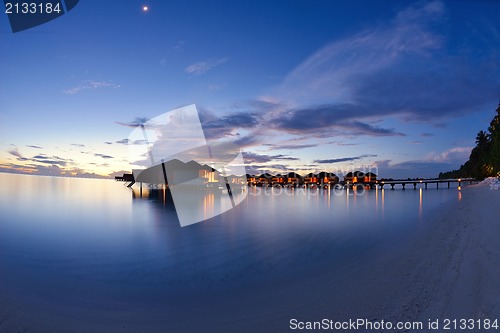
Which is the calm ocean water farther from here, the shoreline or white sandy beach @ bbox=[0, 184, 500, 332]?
the shoreline

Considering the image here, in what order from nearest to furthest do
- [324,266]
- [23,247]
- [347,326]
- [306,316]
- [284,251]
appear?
[347,326] → [306,316] → [324,266] → [284,251] → [23,247]

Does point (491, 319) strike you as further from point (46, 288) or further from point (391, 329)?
point (46, 288)

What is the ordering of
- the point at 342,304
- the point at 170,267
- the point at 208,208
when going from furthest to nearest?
the point at 208,208
the point at 170,267
the point at 342,304

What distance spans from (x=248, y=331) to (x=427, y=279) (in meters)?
4.83

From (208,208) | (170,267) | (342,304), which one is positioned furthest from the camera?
(208,208)

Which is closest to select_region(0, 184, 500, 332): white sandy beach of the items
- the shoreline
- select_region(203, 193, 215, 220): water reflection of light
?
the shoreline

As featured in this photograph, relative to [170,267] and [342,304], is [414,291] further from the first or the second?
[170,267]

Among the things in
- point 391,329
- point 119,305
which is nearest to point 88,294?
point 119,305

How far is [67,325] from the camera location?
6586mm

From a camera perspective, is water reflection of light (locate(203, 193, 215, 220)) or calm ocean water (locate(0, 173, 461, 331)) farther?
water reflection of light (locate(203, 193, 215, 220))

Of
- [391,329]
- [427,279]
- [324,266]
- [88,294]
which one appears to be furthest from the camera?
[324,266]

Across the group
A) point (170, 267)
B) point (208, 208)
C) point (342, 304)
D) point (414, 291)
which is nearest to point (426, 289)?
point (414, 291)

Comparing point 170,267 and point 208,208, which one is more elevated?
point 170,267

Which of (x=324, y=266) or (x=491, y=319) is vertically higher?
(x=491, y=319)
